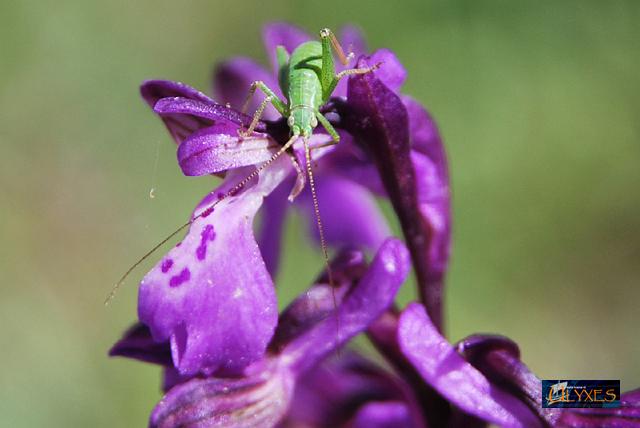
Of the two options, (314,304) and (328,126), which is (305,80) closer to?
(328,126)

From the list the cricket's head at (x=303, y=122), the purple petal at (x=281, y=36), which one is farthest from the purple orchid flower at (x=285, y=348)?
the purple petal at (x=281, y=36)

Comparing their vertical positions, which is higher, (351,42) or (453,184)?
(351,42)

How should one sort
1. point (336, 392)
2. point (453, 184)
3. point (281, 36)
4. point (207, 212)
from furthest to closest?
point (453, 184), point (281, 36), point (336, 392), point (207, 212)

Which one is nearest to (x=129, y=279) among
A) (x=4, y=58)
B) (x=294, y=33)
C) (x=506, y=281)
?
(x=4, y=58)

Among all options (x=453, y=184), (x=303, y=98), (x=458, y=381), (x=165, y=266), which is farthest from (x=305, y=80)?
(x=453, y=184)

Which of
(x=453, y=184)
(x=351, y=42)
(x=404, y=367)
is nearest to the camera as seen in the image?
(x=404, y=367)

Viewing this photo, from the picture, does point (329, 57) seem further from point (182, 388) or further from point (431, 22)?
point (431, 22)

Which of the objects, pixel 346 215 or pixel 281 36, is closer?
pixel 281 36
